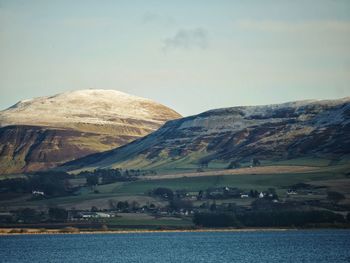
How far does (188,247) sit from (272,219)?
142 ft

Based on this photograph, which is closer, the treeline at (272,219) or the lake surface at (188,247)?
the lake surface at (188,247)

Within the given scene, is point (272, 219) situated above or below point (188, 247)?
above

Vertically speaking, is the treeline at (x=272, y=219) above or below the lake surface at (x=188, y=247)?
above

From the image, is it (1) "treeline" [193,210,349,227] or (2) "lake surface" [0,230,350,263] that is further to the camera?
(1) "treeline" [193,210,349,227]

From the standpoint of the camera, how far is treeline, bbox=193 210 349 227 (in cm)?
19012

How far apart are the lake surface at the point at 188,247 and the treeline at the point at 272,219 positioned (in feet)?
7.28

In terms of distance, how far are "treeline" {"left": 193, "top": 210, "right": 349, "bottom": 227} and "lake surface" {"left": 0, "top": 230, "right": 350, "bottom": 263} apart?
7.28 feet

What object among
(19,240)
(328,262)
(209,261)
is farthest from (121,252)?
(19,240)

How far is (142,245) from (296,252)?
3593cm

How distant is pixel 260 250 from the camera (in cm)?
14175

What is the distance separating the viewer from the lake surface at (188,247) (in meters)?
128

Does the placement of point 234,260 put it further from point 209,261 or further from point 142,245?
point 142,245

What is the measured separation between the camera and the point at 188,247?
498 feet

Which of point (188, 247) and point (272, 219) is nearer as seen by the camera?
point (188, 247)
